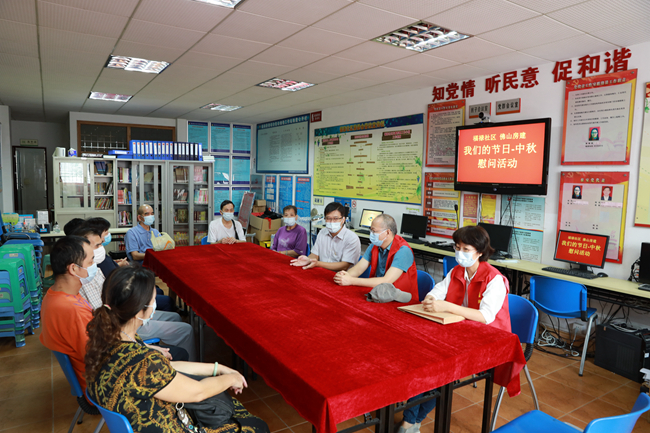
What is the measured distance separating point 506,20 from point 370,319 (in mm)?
2457

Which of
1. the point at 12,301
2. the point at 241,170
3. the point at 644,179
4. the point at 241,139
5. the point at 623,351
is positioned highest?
the point at 241,139

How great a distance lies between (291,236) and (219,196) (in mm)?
4814

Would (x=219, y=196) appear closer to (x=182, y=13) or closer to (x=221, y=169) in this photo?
(x=221, y=169)

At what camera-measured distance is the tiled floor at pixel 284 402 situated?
2506 mm

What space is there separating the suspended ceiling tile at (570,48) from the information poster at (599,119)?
0.78 feet

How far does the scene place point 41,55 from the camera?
4.04 m

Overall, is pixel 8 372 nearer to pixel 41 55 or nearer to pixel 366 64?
pixel 41 55

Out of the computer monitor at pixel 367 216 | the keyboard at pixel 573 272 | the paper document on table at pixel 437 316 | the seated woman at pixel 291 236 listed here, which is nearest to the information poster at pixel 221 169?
the computer monitor at pixel 367 216

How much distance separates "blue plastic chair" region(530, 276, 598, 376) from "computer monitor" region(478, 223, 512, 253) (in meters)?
0.76

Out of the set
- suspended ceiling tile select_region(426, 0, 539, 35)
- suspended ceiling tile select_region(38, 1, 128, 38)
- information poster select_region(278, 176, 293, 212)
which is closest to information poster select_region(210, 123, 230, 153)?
information poster select_region(278, 176, 293, 212)

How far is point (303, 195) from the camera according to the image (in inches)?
306

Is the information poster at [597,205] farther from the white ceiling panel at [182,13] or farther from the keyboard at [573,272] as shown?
the white ceiling panel at [182,13]

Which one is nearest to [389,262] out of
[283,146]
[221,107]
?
[221,107]

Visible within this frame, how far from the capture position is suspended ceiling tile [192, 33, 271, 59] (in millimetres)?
3568
